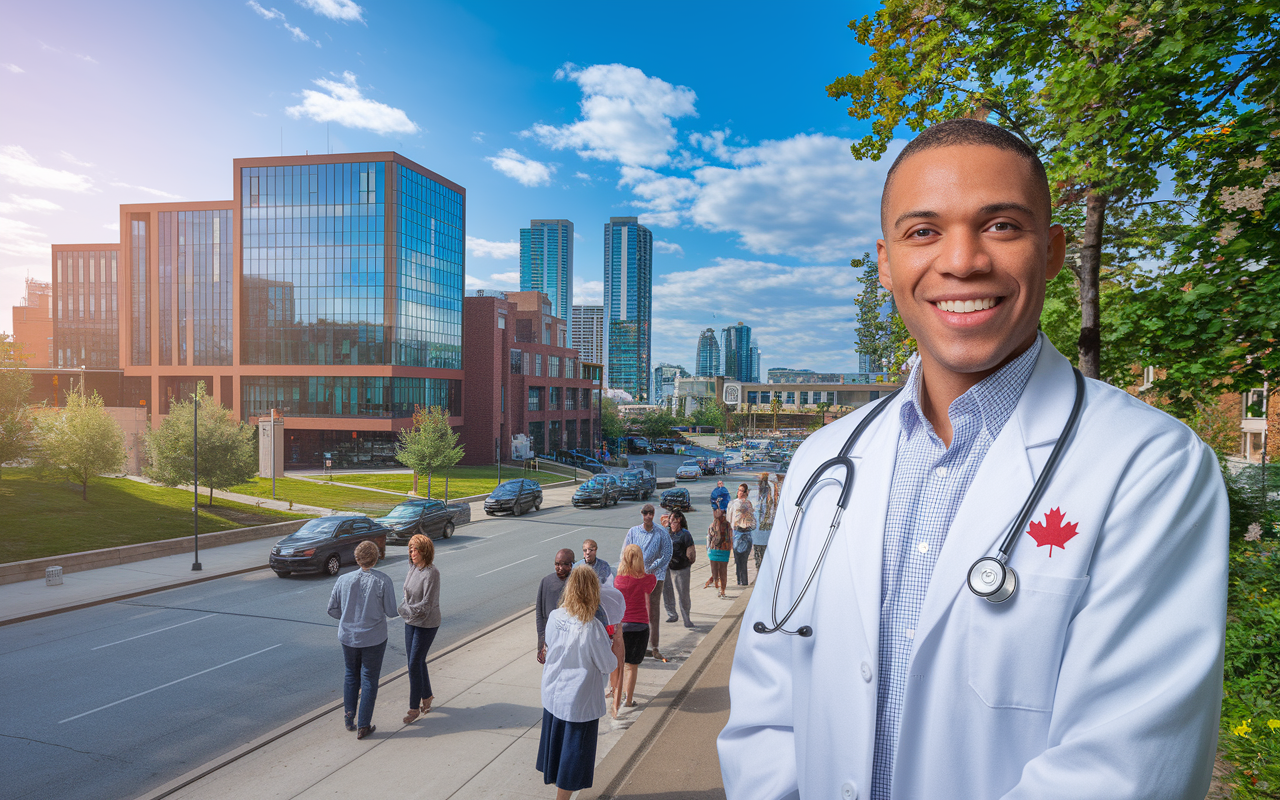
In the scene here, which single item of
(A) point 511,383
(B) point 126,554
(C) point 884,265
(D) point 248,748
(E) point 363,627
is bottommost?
(B) point 126,554

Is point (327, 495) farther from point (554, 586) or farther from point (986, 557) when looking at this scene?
point (986, 557)

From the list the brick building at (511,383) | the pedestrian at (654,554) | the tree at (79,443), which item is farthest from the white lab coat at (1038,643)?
the brick building at (511,383)

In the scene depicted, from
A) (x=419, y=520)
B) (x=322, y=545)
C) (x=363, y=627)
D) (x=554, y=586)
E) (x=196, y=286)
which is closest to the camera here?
(x=554, y=586)

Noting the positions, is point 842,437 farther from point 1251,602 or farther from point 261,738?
point 261,738

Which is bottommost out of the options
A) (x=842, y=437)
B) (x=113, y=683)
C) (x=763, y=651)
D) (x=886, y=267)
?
(x=113, y=683)

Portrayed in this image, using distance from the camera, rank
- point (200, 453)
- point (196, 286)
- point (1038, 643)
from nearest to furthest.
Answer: point (1038, 643)
point (200, 453)
point (196, 286)

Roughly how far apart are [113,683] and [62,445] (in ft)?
69.2

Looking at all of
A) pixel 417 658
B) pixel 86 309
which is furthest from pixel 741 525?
pixel 86 309

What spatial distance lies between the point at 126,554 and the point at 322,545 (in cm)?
713

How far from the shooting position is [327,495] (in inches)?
1394

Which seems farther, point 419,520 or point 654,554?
point 419,520

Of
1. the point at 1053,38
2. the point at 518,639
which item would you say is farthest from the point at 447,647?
the point at 1053,38

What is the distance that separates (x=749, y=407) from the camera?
428 ft

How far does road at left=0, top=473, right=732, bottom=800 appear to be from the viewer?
7.61 meters
